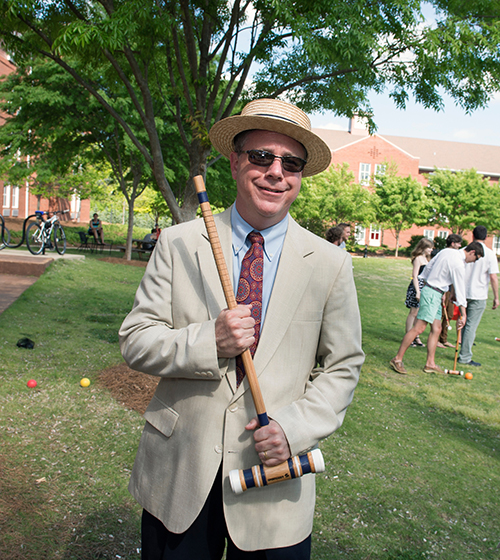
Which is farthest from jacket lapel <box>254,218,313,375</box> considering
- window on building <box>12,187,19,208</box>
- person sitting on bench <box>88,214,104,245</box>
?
window on building <box>12,187,19,208</box>

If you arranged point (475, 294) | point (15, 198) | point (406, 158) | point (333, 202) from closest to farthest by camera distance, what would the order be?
point (475, 294) → point (15, 198) → point (333, 202) → point (406, 158)

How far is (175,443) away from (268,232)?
90 cm

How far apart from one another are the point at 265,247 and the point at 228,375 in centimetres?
54

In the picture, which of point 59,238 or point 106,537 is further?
point 59,238

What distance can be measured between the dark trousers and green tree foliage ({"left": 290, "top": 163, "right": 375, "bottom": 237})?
38.0 metres

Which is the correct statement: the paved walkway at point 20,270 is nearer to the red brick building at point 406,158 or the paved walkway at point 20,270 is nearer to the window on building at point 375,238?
the red brick building at point 406,158

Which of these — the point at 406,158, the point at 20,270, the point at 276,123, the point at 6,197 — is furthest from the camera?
the point at 406,158

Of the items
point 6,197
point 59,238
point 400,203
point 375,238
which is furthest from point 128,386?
point 375,238

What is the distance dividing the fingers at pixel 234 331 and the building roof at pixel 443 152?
6324 cm

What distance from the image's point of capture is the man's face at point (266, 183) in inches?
78.5

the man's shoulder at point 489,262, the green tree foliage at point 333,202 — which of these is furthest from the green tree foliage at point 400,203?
the man's shoulder at point 489,262

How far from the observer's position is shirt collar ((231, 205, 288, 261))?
210cm

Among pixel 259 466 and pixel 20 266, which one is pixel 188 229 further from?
pixel 20 266

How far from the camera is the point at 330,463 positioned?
4773mm
